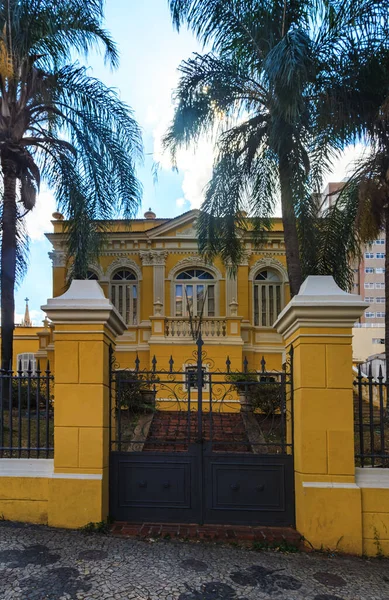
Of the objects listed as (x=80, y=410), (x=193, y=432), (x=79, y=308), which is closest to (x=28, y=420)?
(x=80, y=410)

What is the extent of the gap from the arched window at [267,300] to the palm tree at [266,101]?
629 cm

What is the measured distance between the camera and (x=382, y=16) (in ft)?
26.2

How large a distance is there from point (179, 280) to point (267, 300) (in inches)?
134

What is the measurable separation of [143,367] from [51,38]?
33.5 ft

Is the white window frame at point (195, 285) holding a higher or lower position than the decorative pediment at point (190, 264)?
lower

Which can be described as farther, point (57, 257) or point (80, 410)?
point (57, 257)

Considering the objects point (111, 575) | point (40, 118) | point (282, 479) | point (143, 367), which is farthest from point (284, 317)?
point (143, 367)

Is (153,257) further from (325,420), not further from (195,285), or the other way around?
(325,420)

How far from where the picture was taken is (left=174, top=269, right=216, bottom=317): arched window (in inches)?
651

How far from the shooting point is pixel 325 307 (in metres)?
4.71

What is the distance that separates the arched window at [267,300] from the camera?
16609 mm

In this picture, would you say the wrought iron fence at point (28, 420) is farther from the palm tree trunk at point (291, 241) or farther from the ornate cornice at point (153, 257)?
the ornate cornice at point (153, 257)

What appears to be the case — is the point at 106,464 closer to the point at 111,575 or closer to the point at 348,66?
the point at 111,575

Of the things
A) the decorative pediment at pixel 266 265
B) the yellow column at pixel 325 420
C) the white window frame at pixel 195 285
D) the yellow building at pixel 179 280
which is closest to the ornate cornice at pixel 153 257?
the yellow building at pixel 179 280
